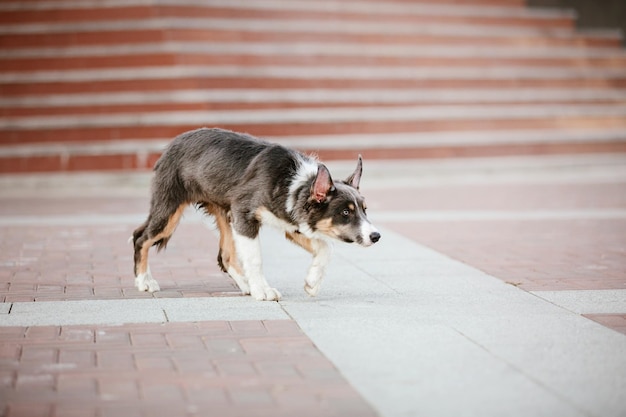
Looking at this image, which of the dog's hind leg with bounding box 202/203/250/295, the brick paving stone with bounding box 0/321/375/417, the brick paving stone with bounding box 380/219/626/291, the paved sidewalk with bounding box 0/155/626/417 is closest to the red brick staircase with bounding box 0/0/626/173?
the paved sidewalk with bounding box 0/155/626/417

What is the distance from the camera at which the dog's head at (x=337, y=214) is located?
740 centimetres

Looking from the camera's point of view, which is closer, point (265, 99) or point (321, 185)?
point (321, 185)

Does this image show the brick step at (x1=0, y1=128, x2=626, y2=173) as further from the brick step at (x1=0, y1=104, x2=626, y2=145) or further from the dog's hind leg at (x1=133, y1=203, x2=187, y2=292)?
the dog's hind leg at (x1=133, y1=203, x2=187, y2=292)

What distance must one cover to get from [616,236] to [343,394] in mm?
7010

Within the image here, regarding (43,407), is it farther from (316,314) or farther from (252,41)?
(252,41)

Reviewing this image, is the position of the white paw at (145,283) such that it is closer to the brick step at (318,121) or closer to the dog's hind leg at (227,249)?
the dog's hind leg at (227,249)

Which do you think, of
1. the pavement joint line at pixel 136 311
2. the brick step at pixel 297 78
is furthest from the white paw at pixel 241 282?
the brick step at pixel 297 78

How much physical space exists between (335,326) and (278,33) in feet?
50.3

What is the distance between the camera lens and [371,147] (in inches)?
774

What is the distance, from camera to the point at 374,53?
71.3 feet

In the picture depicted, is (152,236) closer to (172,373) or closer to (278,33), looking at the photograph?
(172,373)

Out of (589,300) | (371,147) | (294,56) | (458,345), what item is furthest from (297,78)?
(458,345)

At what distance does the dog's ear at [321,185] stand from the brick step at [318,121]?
11436mm

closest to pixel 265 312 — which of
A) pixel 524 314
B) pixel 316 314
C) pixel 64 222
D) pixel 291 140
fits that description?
pixel 316 314
